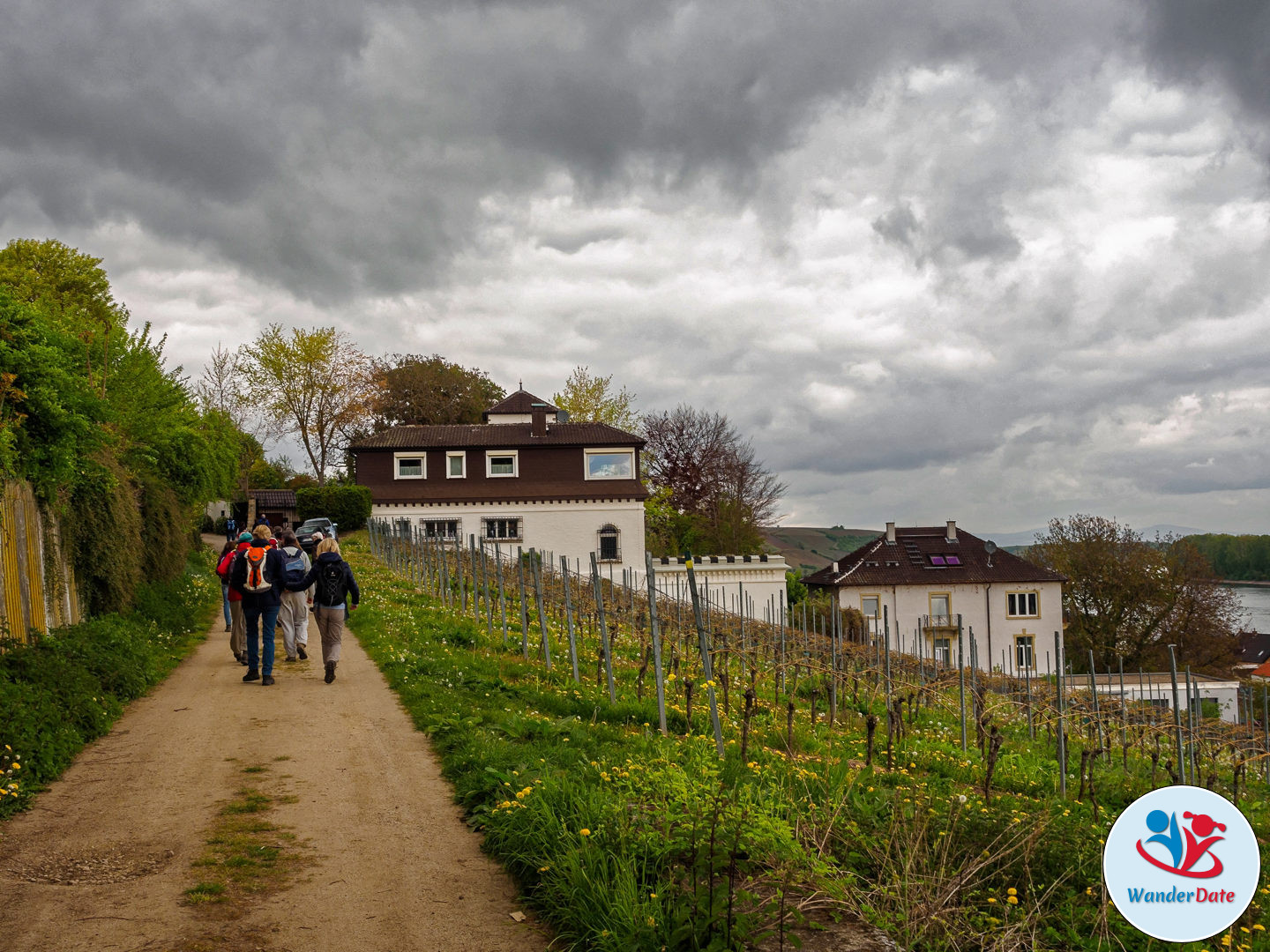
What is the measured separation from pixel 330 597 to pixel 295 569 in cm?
94

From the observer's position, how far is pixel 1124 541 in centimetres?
5850

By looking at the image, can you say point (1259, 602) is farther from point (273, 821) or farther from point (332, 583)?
point (273, 821)

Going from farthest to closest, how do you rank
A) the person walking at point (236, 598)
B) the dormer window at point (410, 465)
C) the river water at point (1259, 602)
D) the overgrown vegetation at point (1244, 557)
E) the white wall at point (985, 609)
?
the overgrown vegetation at point (1244, 557), the river water at point (1259, 602), the white wall at point (985, 609), the dormer window at point (410, 465), the person walking at point (236, 598)

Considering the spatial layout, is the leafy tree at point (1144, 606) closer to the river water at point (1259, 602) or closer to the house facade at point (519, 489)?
the river water at point (1259, 602)

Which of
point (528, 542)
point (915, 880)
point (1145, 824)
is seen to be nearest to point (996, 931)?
point (915, 880)

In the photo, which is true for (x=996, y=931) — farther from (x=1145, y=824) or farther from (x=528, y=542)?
(x=528, y=542)

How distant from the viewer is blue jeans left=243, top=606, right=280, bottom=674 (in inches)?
471

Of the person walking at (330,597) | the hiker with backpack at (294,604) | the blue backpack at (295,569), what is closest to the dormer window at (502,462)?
the hiker with backpack at (294,604)

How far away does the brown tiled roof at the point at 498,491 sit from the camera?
4553 cm

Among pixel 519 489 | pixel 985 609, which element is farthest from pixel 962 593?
pixel 519 489

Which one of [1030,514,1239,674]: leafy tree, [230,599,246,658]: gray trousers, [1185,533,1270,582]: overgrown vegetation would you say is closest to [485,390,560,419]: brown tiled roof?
[1030,514,1239,674]: leafy tree

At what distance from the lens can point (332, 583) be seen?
40.0 feet

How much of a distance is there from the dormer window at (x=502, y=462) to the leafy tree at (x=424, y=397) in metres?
20.3

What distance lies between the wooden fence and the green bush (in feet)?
95.3
